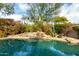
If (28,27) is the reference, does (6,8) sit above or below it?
above

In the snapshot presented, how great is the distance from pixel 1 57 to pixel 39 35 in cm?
34

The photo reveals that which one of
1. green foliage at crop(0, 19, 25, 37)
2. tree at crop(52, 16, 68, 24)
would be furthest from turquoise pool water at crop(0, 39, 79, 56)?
tree at crop(52, 16, 68, 24)

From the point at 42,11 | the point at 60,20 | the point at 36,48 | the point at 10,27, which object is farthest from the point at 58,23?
the point at 10,27

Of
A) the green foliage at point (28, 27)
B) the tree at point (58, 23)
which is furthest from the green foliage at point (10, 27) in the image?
the tree at point (58, 23)

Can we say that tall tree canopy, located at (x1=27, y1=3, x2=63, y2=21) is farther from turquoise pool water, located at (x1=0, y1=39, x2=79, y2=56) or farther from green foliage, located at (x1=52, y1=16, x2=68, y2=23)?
turquoise pool water, located at (x1=0, y1=39, x2=79, y2=56)

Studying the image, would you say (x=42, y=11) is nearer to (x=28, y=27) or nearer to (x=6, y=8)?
(x=28, y=27)

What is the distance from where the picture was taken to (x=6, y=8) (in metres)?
1.47

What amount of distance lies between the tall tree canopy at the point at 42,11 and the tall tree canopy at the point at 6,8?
136 mm

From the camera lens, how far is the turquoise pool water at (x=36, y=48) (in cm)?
143

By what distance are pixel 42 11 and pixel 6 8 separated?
0.29 meters

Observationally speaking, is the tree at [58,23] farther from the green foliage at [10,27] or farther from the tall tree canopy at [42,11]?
the green foliage at [10,27]

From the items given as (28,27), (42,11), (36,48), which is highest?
(42,11)

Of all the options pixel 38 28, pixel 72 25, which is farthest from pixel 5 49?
pixel 72 25

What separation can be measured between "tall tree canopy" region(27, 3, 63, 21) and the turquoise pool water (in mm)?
190
